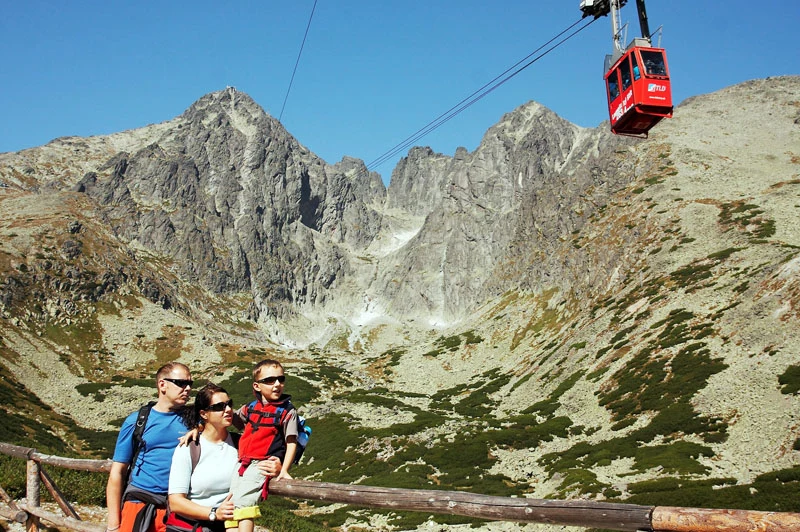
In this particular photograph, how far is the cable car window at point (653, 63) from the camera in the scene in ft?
78.0

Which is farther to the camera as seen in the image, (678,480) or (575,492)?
(575,492)

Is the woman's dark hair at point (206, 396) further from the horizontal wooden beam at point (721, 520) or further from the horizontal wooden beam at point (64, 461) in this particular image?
the horizontal wooden beam at point (721, 520)

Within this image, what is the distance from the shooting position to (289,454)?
756cm

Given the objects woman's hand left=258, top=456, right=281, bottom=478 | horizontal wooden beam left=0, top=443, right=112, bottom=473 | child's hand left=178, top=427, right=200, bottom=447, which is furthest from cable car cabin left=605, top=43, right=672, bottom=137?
horizontal wooden beam left=0, top=443, right=112, bottom=473

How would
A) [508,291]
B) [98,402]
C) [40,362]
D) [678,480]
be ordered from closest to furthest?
[678,480] < [98,402] < [40,362] < [508,291]

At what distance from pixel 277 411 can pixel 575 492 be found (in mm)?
32179

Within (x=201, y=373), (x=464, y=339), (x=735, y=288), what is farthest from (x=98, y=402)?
(x=735, y=288)

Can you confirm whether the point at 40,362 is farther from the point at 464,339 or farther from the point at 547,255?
the point at 547,255

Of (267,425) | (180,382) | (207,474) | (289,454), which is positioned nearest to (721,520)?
(289,454)

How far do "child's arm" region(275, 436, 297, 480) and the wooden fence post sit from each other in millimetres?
6638

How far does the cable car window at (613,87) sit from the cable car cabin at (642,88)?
0.14 meters

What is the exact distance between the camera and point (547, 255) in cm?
13750

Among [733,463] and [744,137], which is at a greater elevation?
[744,137]

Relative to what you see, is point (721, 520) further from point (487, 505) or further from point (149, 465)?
point (149, 465)
